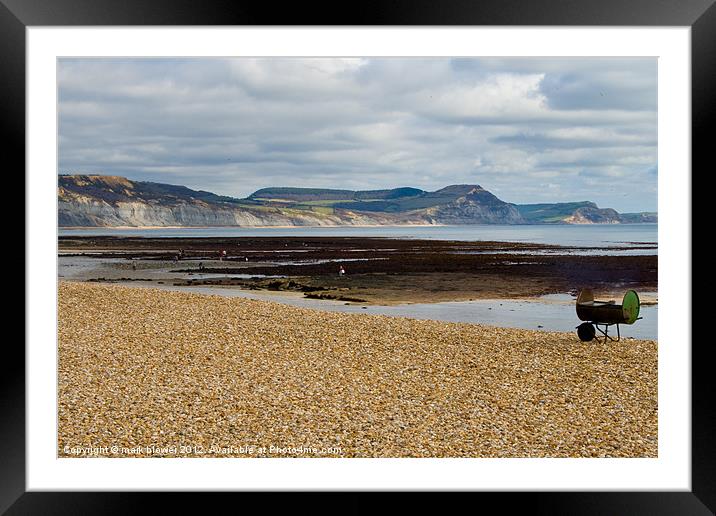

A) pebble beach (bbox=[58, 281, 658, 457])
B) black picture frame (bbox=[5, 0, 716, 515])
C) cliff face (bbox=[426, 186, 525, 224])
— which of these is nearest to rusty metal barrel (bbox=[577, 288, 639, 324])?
pebble beach (bbox=[58, 281, 658, 457])

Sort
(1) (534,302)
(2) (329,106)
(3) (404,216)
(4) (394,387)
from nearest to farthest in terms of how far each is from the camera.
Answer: (4) (394,387) → (1) (534,302) → (2) (329,106) → (3) (404,216)

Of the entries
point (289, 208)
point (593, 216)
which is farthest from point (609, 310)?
point (593, 216)

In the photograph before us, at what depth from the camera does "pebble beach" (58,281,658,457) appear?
4215mm

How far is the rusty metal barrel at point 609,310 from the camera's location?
6.14m

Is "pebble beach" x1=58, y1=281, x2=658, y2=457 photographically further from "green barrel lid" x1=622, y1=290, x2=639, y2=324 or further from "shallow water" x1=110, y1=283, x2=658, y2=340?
"shallow water" x1=110, y1=283, x2=658, y2=340

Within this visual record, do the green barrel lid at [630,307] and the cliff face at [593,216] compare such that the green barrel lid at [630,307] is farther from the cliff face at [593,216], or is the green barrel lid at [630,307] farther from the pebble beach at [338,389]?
the cliff face at [593,216]

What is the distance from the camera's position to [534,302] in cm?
1209

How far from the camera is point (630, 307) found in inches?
242

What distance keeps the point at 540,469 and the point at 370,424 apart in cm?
148

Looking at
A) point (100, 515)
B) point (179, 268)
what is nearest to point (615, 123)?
point (179, 268)
